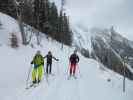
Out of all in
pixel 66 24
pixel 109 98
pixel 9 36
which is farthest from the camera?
pixel 66 24

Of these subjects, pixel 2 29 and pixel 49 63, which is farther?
pixel 2 29

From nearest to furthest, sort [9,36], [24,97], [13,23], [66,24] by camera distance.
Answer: [24,97]
[9,36]
[13,23]
[66,24]

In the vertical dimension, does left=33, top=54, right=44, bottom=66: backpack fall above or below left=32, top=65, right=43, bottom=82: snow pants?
above

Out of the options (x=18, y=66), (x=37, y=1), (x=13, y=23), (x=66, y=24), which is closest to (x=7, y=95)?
(x=18, y=66)


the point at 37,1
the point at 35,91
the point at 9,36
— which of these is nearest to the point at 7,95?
the point at 35,91

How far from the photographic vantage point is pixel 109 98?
1902 centimetres

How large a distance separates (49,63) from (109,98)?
5.20 metres

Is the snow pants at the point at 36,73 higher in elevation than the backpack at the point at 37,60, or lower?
lower

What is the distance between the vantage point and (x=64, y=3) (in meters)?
62.8

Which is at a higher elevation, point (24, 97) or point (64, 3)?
point (64, 3)

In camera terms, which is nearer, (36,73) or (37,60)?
(37,60)

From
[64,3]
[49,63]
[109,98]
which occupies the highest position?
[64,3]

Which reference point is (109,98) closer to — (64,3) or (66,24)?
(64,3)

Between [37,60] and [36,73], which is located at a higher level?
[37,60]
